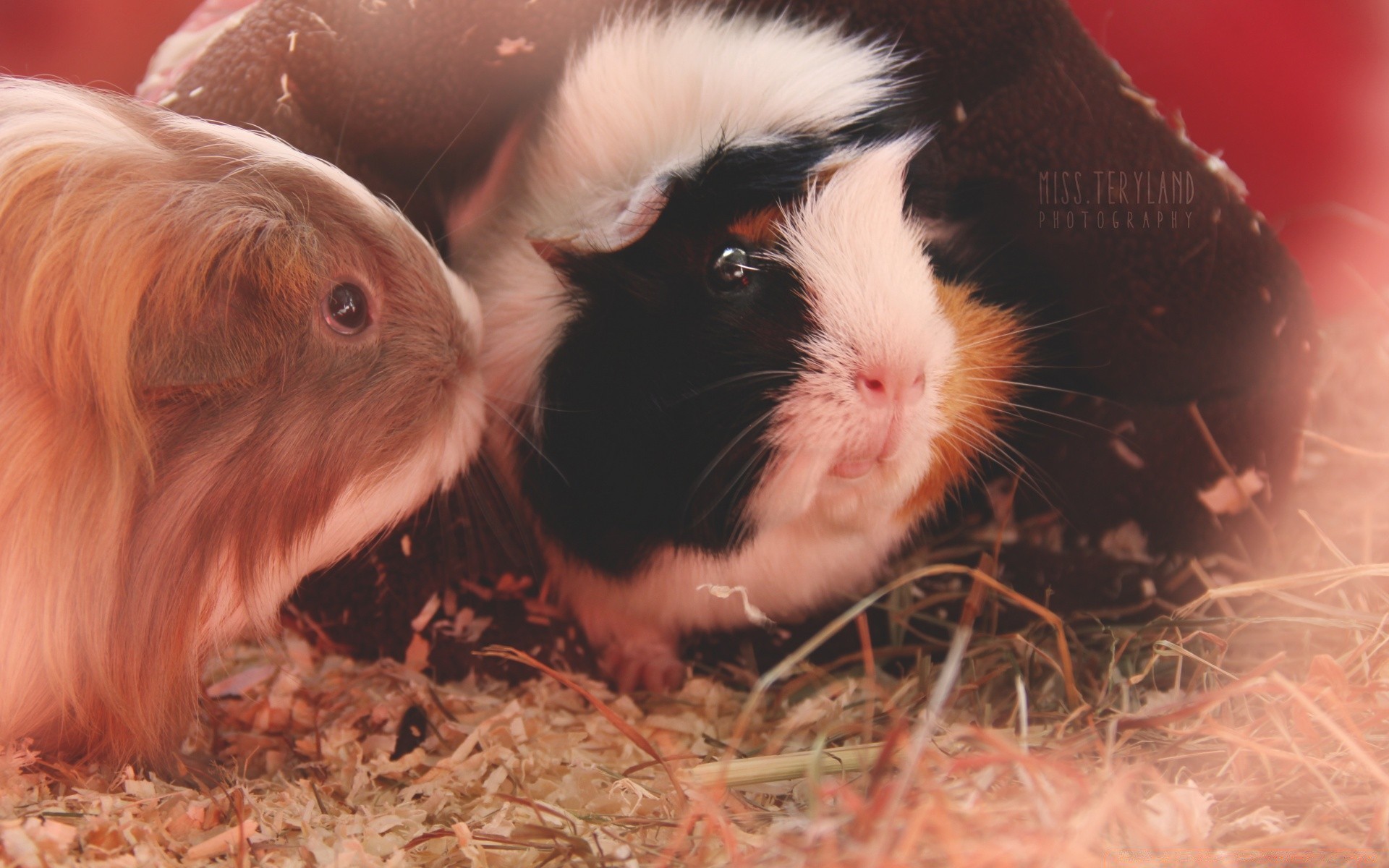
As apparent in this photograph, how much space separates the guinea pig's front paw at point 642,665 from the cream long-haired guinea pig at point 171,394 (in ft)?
1.56

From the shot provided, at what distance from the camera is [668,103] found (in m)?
1.15

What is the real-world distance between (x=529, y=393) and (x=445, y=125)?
0.42 m

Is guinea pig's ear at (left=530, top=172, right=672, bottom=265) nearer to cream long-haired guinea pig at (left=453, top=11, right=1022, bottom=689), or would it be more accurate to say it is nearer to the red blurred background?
cream long-haired guinea pig at (left=453, top=11, right=1022, bottom=689)

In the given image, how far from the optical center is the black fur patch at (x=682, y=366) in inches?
39.7

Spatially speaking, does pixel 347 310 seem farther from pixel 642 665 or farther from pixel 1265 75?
pixel 1265 75

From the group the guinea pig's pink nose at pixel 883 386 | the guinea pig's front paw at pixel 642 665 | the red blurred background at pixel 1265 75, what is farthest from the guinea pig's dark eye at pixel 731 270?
the red blurred background at pixel 1265 75

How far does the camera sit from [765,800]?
976 mm

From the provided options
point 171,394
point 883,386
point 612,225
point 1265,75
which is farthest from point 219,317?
point 1265,75

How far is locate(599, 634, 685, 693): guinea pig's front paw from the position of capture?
4.62 ft

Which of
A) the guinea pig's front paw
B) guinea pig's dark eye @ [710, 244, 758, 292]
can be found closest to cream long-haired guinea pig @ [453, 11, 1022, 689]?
guinea pig's dark eye @ [710, 244, 758, 292]

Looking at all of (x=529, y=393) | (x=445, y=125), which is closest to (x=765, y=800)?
(x=529, y=393)

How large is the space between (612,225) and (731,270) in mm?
152

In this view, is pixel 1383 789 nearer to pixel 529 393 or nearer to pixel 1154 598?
pixel 1154 598

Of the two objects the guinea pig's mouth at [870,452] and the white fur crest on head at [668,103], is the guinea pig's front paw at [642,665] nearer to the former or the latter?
the guinea pig's mouth at [870,452]
